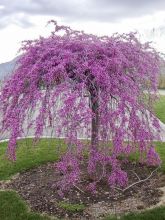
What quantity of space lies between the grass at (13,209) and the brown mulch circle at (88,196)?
13 cm

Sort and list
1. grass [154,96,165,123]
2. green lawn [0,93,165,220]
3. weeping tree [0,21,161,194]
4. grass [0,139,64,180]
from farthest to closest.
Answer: grass [154,96,165,123] < grass [0,139,64,180] < green lawn [0,93,165,220] < weeping tree [0,21,161,194]

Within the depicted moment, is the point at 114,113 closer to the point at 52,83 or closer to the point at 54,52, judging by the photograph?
the point at 52,83

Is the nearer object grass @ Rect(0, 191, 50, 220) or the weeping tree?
the weeping tree

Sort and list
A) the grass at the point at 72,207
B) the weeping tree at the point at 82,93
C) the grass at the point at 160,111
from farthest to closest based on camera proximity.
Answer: the grass at the point at 160,111 → the grass at the point at 72,207 → the weeping tree at the point at 82,93

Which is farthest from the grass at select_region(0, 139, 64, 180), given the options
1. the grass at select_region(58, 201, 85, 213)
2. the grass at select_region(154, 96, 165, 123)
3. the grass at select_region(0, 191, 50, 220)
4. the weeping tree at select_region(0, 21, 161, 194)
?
the grass at select_region(154, 96, 165, 123)

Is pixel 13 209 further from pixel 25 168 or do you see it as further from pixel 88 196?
pixel 25 168

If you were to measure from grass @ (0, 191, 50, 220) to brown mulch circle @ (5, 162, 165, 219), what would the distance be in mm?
128

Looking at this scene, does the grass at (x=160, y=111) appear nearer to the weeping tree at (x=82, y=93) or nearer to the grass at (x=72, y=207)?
the weeping tree at (x=82, y=93)

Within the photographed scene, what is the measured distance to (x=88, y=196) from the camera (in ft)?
19.7

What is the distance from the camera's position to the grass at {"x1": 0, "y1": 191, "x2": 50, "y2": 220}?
547 cm

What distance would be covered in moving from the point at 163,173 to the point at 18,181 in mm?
2502

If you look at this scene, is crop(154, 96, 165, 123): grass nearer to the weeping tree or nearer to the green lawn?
the green lawn

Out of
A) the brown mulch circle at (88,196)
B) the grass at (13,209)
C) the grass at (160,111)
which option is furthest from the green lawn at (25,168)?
the grass at (160,111)

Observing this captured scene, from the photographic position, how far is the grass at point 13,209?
547cm
